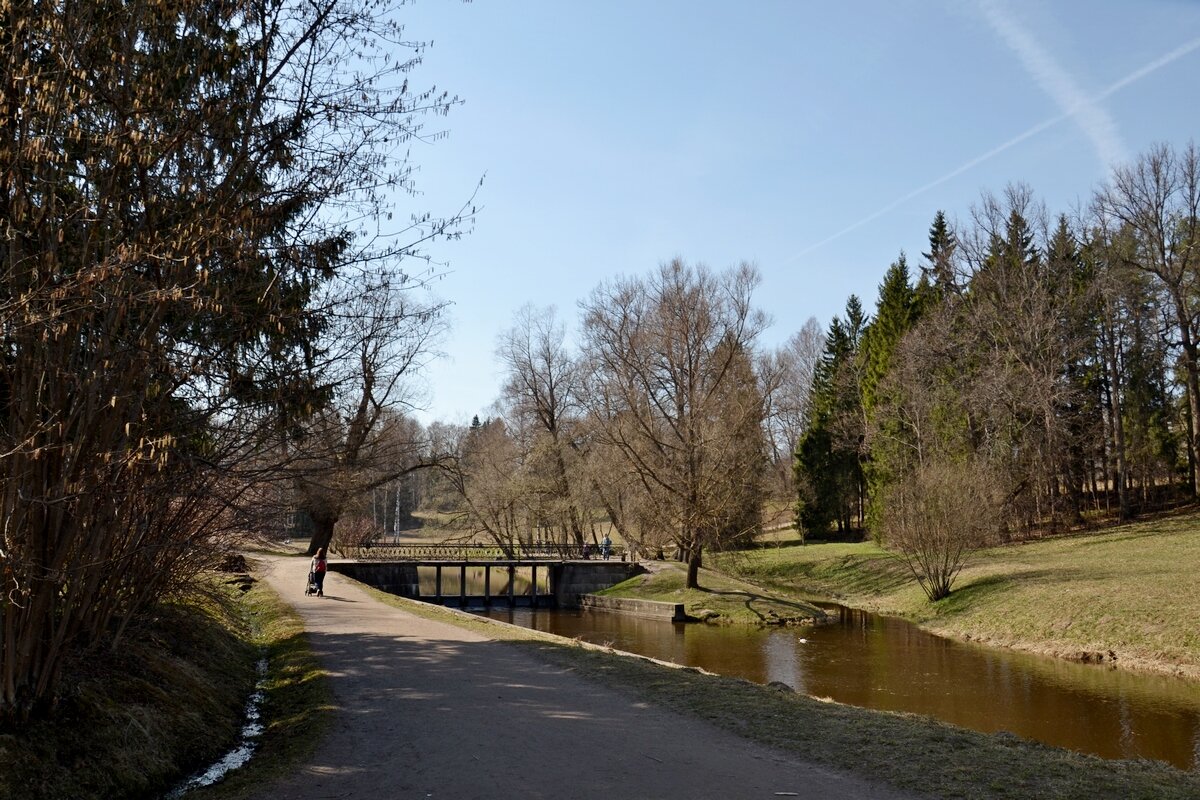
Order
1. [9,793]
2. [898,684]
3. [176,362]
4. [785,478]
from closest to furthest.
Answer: [9,793] < [176,362] < [898,684] < [785,478]

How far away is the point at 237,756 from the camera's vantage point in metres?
8.83

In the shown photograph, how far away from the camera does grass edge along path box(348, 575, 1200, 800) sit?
687 cm

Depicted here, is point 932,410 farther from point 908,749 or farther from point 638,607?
point 908,749

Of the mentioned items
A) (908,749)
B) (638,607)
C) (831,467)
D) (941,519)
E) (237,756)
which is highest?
(831,467)

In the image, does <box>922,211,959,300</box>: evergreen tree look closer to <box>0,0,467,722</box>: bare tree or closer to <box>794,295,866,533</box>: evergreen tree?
<box>794,295,866,533</box>: evergreen tree

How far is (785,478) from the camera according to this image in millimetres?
64000

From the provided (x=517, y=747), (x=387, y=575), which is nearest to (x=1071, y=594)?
(x=517, y=747)

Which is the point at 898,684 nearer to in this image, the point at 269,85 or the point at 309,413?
the point at 309,413

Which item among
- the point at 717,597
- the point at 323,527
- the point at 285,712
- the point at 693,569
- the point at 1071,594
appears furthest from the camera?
the point at 323,527

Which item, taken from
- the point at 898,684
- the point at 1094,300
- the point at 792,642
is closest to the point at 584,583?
the point at 792,642

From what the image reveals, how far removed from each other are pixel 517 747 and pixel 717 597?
991 inches

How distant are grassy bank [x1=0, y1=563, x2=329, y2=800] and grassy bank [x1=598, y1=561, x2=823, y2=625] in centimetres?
1909

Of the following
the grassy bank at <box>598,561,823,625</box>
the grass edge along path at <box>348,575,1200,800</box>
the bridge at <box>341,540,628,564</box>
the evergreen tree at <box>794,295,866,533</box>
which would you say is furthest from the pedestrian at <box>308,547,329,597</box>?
the evergreen tree at <box>794,295,866,533</box>

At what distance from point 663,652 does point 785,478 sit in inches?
1674
